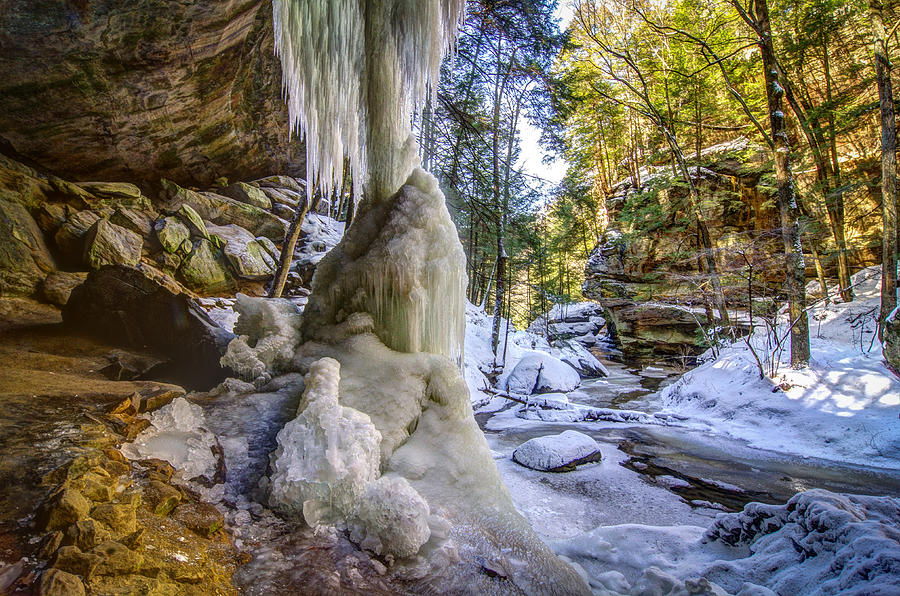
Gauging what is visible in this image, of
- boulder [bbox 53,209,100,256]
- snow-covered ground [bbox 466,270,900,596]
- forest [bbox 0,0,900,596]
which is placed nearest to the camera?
forest [bbox 0,0,900,596]

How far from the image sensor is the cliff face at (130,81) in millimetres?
6062

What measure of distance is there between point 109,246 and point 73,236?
60cm

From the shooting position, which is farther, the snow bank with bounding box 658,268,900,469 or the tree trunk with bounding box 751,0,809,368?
the tree trunk with bounding box 751,0,809,368

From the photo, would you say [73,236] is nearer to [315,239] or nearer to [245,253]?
[245,253]

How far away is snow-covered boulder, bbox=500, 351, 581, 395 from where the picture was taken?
11.8 metres

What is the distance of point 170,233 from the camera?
9672mm

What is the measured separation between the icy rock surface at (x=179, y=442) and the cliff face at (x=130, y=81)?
7069 mm

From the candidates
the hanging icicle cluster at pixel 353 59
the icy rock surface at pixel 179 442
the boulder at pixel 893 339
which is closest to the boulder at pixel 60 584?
the icy rock surface at pixel 179 442

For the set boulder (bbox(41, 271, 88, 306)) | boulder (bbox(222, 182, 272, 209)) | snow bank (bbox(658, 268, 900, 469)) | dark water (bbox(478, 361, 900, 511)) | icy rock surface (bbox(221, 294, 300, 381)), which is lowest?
dark water (bbox(478, 361, 900, 511))

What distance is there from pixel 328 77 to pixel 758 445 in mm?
8112

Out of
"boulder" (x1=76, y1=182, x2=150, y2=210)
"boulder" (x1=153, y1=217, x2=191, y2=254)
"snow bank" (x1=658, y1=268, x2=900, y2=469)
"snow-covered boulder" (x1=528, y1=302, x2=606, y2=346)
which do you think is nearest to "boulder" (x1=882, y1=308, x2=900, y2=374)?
"snow bank" (x1=658, y1=268, x2=900, y2=469)

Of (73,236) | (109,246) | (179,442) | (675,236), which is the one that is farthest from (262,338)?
(675,236)

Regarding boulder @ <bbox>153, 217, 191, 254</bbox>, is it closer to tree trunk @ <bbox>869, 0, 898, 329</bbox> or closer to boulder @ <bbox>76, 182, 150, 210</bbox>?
boulder @ <bbox>76, 182, 150, 210</bbox>

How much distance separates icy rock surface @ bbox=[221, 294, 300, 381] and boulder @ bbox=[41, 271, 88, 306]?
5.18m
